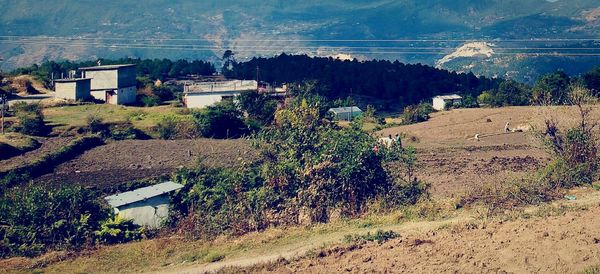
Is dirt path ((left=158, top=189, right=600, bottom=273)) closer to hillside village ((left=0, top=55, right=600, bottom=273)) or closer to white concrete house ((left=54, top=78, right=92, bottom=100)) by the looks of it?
hillside village ((left=0, top=55, right=600, bottom=273))

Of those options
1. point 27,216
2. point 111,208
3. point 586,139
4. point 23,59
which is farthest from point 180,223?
point 23,59

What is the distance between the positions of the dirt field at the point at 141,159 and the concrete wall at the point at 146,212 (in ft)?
18.7

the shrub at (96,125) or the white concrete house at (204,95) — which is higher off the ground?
the white concrete house at (204,95)

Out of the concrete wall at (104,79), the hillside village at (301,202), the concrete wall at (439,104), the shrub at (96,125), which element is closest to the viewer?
the hillside village at (301,202)

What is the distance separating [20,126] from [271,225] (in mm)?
19628

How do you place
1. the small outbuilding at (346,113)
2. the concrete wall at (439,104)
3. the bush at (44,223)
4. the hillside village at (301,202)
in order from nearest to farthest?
the hillside village at (301,202) < the bush at (44,223) < the small outbuilding at (346,113) < the concrete wall at (439,104)

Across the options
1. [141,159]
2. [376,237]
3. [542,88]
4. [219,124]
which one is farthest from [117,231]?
[542,88]

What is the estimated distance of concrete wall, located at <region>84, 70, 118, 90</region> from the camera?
44.3 metres

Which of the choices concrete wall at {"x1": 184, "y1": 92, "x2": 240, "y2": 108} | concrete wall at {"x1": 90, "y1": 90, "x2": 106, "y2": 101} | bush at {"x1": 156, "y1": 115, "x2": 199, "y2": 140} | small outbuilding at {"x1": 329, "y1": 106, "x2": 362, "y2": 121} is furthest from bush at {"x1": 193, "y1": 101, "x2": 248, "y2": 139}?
concrete wall at {"x1": 90, "y1": 90, "x2": 106, "y2": 101}

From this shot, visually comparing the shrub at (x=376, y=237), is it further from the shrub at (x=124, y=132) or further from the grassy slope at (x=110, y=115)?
the grassy slope at (x=110, y=115)

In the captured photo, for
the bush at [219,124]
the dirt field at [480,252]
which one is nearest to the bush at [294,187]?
the dirt field at [480,252]

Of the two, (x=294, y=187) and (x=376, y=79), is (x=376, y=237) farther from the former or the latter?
(x=376, y=79)

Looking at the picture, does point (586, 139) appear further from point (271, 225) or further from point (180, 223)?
point (180, 223)

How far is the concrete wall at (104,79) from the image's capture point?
44344mm
